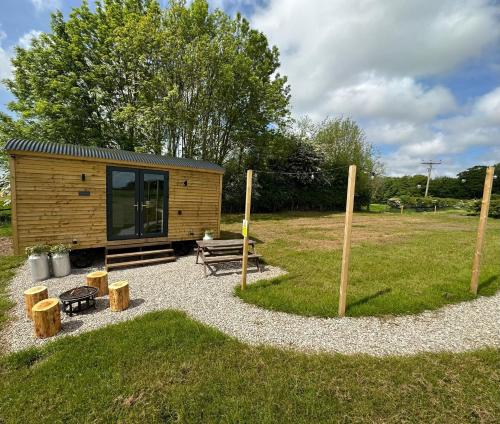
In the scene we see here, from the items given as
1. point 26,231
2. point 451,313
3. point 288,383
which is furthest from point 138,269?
point 451,313

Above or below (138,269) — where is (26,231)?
above

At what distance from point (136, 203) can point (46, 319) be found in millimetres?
4033

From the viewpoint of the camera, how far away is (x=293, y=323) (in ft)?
12.9

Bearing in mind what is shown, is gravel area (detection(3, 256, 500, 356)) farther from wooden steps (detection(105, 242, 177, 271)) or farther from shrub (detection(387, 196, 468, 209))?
shrub (detection(387, 196, 468, 209))

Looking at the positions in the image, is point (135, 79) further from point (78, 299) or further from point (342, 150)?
point (342, 150)

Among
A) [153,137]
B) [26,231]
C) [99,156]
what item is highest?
[153,137]

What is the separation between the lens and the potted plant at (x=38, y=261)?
541cm

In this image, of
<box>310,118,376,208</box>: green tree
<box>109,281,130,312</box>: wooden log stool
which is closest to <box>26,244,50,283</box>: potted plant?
<box>109,281,130,312</box>: wooden log stool

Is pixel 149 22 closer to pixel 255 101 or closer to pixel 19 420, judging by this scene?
pixel 255 101

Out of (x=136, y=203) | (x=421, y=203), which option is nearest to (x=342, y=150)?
(x=421, y=203)

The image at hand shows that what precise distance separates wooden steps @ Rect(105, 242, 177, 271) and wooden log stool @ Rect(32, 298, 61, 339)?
9.52 feet

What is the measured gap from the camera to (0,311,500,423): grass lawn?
2277mm

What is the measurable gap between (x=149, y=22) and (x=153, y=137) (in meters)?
6.07

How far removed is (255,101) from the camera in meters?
16.3
